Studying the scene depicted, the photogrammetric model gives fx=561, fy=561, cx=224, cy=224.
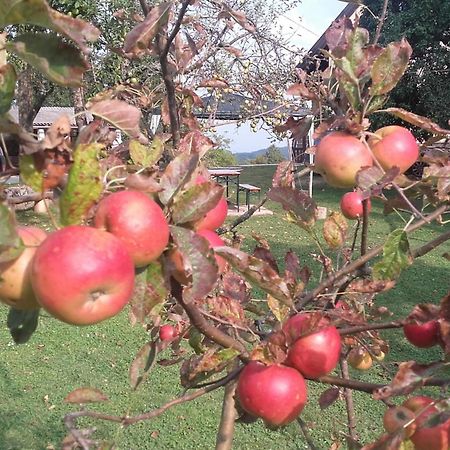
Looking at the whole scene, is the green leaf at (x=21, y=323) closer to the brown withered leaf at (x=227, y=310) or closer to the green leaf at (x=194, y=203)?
the green leaf at (x=194, y=203)

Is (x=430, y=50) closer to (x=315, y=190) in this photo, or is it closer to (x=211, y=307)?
(x=315, y=190)

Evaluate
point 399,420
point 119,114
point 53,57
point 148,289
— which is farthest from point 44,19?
point 399,420

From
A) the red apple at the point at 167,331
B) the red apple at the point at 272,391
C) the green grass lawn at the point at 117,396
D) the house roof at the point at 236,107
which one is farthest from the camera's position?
the green grass lawn at the point at 117,396

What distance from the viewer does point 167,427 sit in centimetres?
247

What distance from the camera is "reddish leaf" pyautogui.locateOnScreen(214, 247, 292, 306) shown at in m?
0.56

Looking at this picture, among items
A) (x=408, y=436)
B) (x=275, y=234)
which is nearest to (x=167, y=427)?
(x=408, y=436)

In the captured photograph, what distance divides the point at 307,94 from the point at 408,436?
1.95 feet

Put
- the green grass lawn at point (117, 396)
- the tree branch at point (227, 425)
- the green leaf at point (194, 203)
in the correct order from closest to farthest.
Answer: the green leaf at point (194, 203) → the tree branch at point (227, 425) → the green grass lawn at point (117, 396)

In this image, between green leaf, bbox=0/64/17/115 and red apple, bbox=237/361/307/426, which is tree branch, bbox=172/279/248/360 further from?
green leaf, bbox=0/64/17/115

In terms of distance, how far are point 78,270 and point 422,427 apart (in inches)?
17.3

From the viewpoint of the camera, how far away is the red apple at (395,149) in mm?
760

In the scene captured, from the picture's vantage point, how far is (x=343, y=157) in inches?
29.5

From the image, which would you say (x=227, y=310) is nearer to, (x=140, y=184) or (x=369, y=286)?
(x=369, y=286)

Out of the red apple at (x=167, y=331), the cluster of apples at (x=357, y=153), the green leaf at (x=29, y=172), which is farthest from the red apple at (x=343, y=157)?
the red apple at (x=167, y=331)
